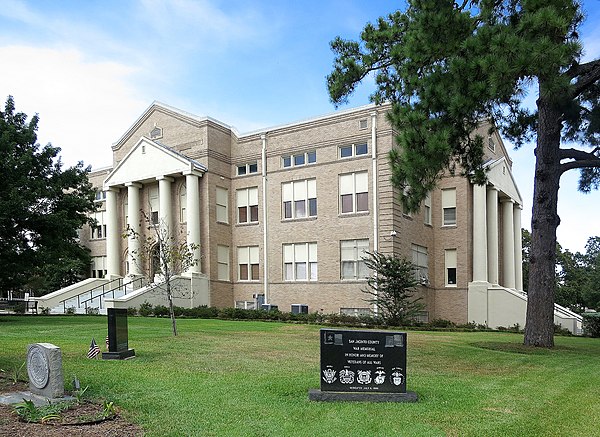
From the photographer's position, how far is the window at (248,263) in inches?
1406

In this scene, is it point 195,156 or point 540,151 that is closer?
point 540,151

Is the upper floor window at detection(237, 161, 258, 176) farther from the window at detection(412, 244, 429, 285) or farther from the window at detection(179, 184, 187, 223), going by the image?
the window at detection(412, 244, 429, 285)

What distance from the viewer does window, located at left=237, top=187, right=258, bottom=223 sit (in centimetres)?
3594

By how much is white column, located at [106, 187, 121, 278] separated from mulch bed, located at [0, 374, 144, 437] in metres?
32.6

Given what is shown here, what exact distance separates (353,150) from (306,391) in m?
24.0

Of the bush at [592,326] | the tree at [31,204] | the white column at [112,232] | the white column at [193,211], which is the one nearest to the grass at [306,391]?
the tree at [31,204]

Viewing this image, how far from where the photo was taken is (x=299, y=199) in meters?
34.0

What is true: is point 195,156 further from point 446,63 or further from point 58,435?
point 58,435

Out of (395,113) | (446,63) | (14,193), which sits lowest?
(14,193)

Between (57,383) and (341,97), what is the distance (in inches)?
447

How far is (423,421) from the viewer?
7.38 m

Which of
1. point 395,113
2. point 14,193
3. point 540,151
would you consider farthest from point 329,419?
point 14,193

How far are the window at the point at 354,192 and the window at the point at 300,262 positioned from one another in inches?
123

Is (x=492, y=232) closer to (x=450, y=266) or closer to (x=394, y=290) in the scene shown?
(x=450, y=266)
